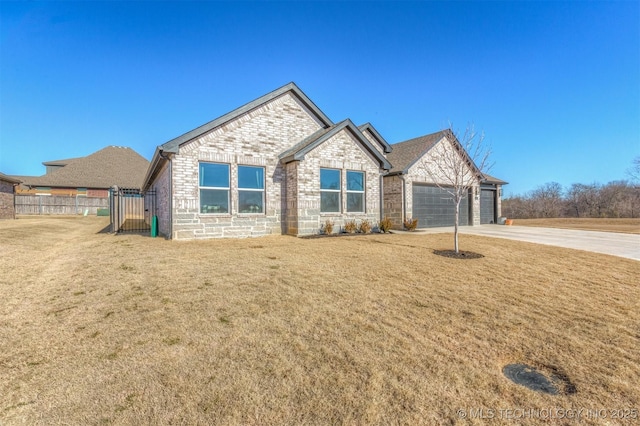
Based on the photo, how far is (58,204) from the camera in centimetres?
2944

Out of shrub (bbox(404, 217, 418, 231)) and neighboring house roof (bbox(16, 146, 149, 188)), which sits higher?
neighboring house roof (bbox(16, 146, 149, 188))

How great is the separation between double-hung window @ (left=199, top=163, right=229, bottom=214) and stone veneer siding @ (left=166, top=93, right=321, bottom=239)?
196mm

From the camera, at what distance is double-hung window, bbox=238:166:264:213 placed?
11.6m

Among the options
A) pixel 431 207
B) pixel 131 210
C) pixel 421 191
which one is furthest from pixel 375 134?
pixel 131 210

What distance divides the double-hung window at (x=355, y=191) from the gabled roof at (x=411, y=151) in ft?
13.3

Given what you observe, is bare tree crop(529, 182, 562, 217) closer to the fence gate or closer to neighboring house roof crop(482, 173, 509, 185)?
neighboring house roof crop(482, 173, 509, 185)

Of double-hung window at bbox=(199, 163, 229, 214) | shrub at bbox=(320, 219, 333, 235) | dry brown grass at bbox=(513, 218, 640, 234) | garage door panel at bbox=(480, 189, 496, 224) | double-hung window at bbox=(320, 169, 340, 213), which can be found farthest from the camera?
garage door panel at bbox=(480, 189, 496, 224)

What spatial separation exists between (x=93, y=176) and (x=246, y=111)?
109 feet

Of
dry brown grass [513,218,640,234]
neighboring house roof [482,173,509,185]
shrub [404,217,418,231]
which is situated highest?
neighboring house roof [482,173,509,185]

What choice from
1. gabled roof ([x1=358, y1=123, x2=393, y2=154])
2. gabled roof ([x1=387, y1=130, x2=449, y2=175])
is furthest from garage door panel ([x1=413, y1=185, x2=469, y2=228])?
gabled roof ([x1=358, y1=123, x2=393, y2=154])

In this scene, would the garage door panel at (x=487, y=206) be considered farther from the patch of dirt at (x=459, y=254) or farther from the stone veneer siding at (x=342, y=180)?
the patch of dirt at (x=459, y=254)

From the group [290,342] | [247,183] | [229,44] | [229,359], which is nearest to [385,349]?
[290,342]

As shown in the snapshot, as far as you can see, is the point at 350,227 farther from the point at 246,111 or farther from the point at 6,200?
the point at 6,200

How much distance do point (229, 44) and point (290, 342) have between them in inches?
654
